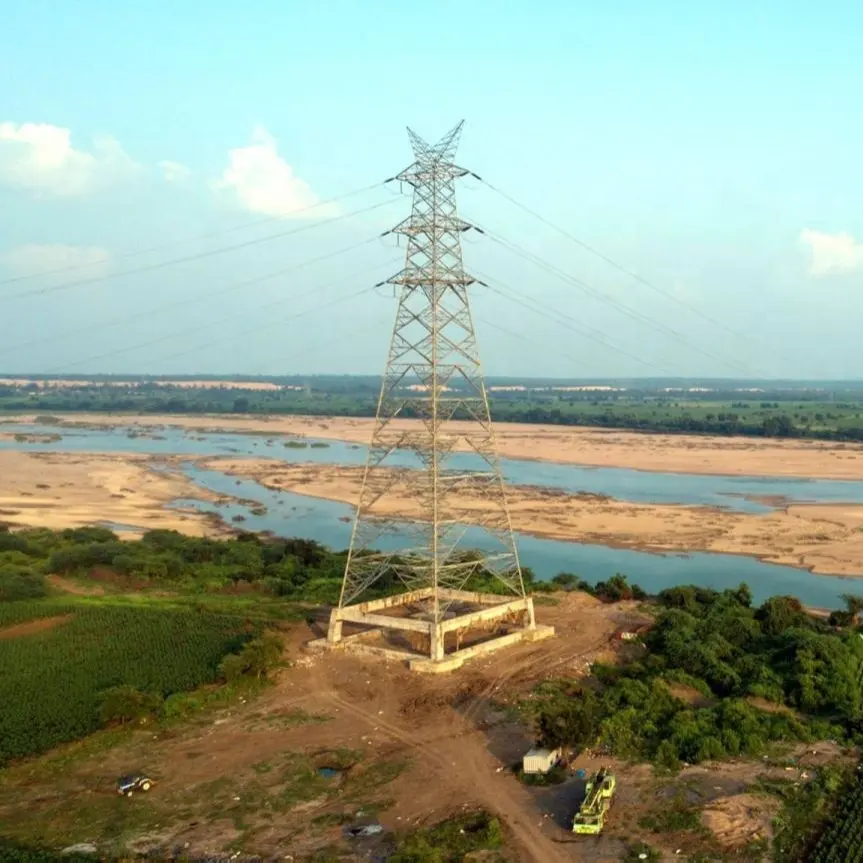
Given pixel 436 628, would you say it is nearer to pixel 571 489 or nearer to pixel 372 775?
pixel 372 775

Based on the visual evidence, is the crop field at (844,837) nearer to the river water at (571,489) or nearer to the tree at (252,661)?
the tree at (252,661)

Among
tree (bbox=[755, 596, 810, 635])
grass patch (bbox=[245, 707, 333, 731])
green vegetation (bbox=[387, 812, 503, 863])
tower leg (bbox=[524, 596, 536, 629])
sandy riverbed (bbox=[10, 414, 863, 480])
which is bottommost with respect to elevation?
grass patch (bbox=[245, 707, 333, 731])

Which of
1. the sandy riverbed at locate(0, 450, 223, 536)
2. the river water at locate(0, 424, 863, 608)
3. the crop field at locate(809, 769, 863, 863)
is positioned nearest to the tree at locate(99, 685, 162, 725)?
the crop field at locate(809, 769, 863, 863)

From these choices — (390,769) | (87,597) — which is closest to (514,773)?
(390,769)

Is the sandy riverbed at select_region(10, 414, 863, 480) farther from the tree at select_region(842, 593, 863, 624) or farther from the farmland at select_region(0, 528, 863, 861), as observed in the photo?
the farmland at select_region(0, 528, 863, 861)

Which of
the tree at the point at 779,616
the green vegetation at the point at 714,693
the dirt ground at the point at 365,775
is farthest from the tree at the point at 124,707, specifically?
the tree at the point at 779,616

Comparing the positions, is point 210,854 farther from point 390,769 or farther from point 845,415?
point 845,415
